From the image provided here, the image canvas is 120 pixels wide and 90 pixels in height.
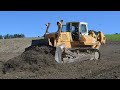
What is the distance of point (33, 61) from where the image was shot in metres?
16.2

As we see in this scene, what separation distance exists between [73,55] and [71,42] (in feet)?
4.65

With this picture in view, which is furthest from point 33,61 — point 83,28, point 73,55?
point 83,28

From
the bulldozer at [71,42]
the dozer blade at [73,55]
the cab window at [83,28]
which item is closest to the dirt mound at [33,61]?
the bulldozer at [71,42]

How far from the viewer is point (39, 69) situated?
50.6ft

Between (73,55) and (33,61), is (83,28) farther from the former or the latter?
(33,61)

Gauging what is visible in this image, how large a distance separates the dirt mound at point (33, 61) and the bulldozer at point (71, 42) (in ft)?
1.67

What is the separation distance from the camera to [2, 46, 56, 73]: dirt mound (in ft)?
51.5

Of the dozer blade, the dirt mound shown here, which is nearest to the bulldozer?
the dozer blade

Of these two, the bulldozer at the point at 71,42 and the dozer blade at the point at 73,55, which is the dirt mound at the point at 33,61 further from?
the dozer blade at the point at 73,55
